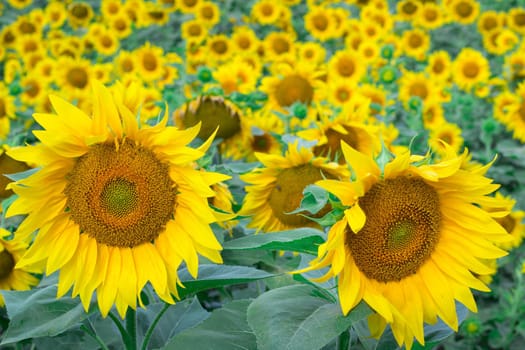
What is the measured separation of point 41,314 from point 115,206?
0.28 m

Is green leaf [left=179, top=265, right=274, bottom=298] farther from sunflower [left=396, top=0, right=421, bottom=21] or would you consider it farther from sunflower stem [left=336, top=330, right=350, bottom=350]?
sunflower [left=396, top=0, right=421, bottom=21]

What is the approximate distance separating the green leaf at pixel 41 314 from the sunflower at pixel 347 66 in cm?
302

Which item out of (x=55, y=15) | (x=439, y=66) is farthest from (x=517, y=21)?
(x=55, y=15)

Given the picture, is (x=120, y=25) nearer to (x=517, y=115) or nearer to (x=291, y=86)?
(x=291, y=86)

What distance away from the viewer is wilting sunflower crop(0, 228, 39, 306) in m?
1.84

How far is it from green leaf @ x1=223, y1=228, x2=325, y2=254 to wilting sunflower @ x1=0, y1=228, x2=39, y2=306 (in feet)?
2.40

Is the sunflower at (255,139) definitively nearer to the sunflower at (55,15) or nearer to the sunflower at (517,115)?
the sunflower at (517,115)

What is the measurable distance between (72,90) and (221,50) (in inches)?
41.0

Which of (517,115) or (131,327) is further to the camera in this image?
(517,115)

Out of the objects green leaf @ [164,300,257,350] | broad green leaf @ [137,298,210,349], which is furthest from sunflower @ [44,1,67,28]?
green leaf @ [164,300,257,350]

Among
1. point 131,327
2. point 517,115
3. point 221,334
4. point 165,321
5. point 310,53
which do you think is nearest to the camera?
point 221,334

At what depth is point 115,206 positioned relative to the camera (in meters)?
1.35

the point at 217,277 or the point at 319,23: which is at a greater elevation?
the point at 217,277

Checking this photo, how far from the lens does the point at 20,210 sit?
1307 mm
